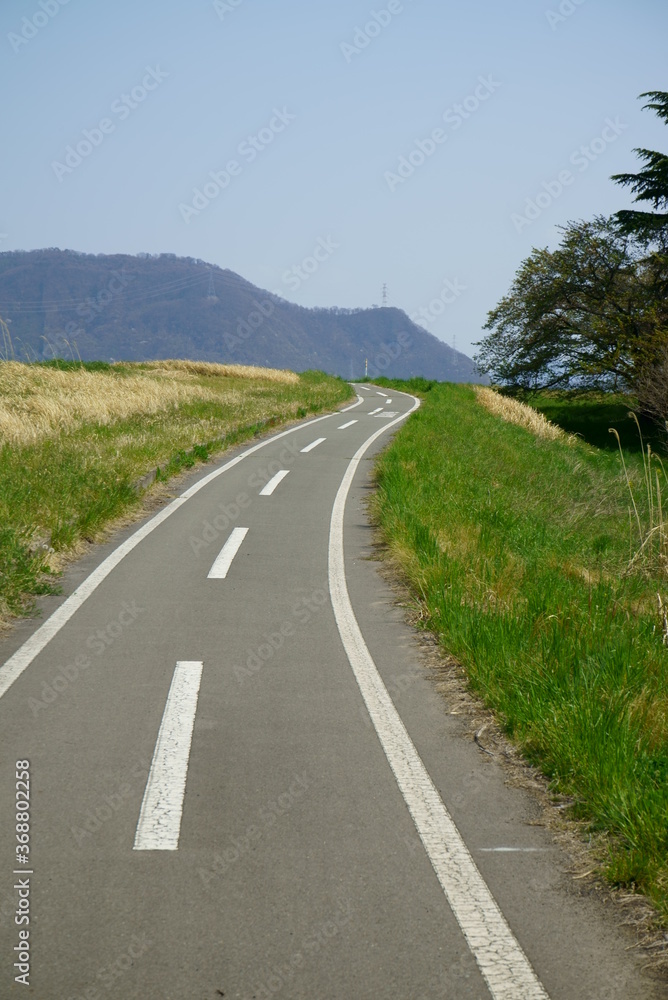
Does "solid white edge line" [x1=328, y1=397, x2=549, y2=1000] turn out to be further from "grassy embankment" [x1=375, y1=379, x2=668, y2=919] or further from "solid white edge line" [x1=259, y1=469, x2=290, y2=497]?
"solid white edge line" [x1=259, y1=469, x2=290, y2=497]

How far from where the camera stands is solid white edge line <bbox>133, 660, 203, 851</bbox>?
3.72 m

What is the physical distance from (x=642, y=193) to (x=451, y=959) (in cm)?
3471

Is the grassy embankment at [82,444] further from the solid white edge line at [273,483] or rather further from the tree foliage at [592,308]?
the tree foliage at [592,308]

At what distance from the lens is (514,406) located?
35.6 m

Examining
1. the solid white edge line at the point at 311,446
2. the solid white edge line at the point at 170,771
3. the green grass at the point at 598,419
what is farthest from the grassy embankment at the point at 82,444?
the green grass at the point at 598,419

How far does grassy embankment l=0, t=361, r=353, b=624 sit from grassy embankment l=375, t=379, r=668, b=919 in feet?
12.3

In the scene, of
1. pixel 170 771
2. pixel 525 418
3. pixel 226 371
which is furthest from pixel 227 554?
pixel 226 371

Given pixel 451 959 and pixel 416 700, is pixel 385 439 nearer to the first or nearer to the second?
pixel 416 700

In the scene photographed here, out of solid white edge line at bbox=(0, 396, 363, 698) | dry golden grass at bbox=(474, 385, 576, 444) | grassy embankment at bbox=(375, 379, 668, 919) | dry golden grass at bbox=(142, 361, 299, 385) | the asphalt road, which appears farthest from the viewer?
dry golden grass at bbox=(142, 361, 299, 385)

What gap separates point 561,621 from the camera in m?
6.57

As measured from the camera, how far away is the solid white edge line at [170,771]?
372cm

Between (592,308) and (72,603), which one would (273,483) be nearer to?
(72,603)

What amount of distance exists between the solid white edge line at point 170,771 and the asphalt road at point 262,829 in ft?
0.05

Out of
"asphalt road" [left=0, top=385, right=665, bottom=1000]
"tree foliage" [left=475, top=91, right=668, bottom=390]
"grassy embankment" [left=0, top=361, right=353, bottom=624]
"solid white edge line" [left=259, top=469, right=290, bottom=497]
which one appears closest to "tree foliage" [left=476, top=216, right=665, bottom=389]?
"tree foliage" [left=475, top=91, right=668, bottom=390]
